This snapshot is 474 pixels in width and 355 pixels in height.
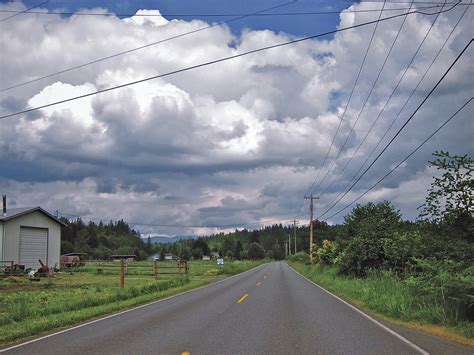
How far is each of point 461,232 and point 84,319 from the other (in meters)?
12.2

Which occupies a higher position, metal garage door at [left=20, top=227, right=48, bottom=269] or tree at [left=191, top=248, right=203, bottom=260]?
metal garage door at [left=20, top=227, right=48, bottom=269]

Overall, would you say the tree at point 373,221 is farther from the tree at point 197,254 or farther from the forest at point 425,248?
the tree at point 197,254

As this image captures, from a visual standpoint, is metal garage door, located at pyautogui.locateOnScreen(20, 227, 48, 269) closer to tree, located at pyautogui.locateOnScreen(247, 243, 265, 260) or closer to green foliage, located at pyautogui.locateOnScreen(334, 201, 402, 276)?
green foliage, located at pyautogui.locateOnScreen(334, 201, 402, 276)

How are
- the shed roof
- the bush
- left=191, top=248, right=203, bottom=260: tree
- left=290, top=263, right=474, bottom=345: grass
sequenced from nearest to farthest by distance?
left=290, top=263, right=474, bottom=345: grass < the shed roof < the bush < left=191, top=248, right=203, bottom=260: tree

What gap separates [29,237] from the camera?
45.6 metres

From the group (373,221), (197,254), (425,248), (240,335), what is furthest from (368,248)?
(197,254)

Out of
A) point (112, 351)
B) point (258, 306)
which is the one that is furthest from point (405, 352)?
point (258, 306)

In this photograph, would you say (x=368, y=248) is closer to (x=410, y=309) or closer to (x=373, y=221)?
(x=373, y=221)

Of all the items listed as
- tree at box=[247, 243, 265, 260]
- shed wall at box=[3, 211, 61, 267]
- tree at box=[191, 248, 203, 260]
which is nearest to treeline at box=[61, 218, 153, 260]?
tree at box=[191, 248, 203, 260]

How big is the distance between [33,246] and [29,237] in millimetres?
979

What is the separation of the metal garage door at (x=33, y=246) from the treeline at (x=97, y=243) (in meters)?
62.2

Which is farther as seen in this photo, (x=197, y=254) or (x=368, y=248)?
(x=197, y=254)

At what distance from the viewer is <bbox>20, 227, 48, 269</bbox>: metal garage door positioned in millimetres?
44406

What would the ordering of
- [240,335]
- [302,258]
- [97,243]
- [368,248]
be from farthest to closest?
1. [97,243]
2. [302,258]
3. [368,248]
4. [240,335]
